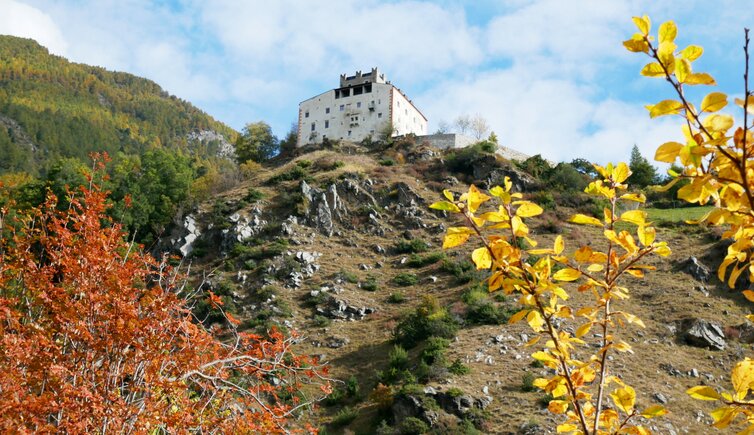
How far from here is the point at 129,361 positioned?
4.23 meters

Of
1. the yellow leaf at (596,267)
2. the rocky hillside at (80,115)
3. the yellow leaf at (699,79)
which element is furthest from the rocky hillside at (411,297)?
the rocky hillside at (80,115)

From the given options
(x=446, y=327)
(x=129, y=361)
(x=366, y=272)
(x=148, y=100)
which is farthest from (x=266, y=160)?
(x=148, y=100)

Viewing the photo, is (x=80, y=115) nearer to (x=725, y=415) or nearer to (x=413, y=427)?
(x=413, y=427)

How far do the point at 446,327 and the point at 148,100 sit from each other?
153887 mm

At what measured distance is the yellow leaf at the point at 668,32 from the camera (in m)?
1.31

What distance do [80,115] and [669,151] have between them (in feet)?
457

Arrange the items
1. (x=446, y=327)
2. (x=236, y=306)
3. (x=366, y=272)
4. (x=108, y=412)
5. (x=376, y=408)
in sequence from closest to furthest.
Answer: (x=108, y=412)
(x=376, y=408)
(x=446, y=327)
(x=236, y=306)
(x=366, y=272)

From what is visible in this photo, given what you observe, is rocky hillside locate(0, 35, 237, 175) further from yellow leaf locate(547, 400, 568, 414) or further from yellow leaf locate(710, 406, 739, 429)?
yellow leaf locate(710, 406, 739, 429)

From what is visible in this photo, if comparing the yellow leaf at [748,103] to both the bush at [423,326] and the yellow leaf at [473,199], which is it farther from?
the bush at [423,326]

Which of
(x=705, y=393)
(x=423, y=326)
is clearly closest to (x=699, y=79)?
(x=705, y=393)

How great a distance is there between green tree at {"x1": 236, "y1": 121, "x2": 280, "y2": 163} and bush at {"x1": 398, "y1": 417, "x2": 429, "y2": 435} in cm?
3847

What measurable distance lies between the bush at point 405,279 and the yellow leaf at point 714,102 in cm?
2372

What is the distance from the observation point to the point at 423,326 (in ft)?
62.7

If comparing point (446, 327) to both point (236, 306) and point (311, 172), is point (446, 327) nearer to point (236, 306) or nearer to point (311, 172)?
point (236, 306)
